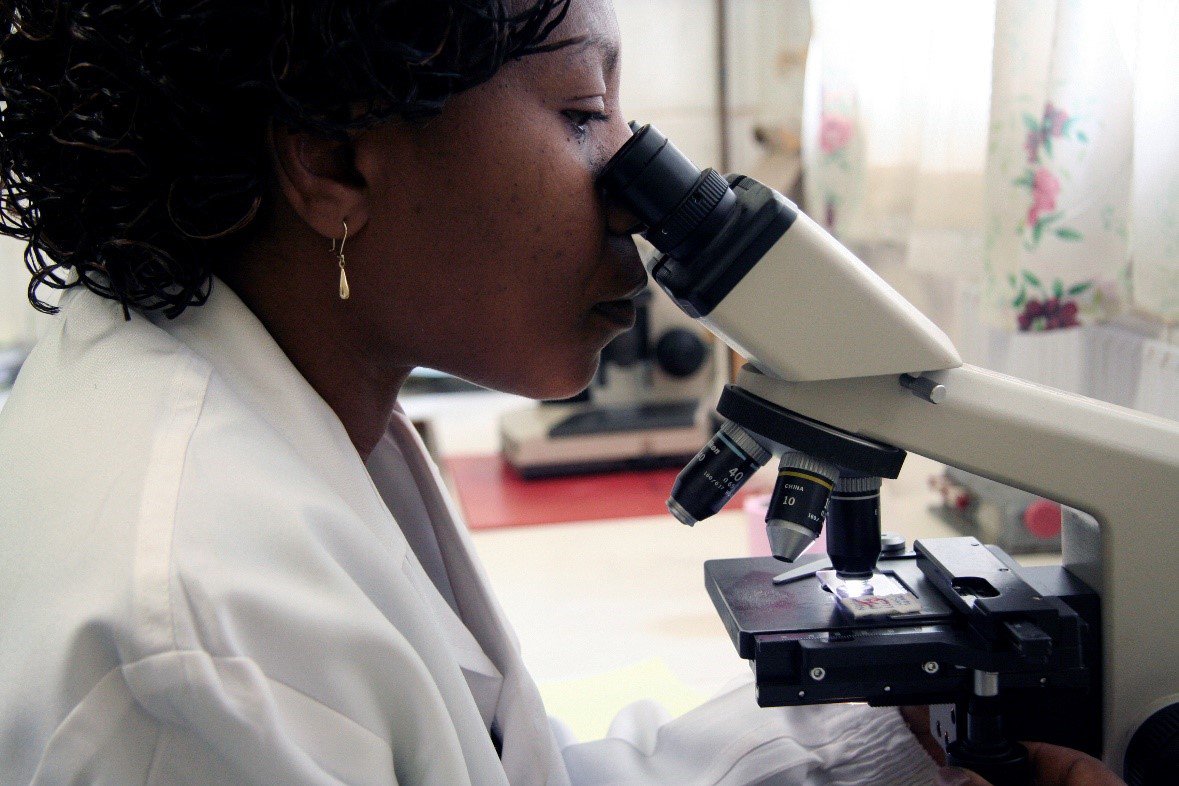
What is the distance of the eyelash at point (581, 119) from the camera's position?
0.76 metres

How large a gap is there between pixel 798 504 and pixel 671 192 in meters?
0.24

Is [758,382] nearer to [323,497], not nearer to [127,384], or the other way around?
[323,497]

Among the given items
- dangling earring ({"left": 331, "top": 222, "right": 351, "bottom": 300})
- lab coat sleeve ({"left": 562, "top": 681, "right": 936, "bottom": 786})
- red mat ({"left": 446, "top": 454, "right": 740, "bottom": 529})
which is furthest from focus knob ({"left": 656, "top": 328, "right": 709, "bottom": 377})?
dangling earring ({"left": 331, "top": 222, "right": 351, "bottom": 300})

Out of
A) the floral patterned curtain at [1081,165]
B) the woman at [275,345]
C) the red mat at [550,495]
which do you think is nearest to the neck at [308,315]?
the woman at [275,345]

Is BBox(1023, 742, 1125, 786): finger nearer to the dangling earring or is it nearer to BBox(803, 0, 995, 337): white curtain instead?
the dangling earring

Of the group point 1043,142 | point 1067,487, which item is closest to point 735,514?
point 1043,142

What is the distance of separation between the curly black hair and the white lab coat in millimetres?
49

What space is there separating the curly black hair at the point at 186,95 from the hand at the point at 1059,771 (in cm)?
62

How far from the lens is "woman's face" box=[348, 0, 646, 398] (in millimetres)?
738

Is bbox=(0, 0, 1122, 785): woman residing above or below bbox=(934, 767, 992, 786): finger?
above

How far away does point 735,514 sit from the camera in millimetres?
1915

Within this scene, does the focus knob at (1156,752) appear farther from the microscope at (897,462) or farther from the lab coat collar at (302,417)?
the lab coat collar at (302,417)

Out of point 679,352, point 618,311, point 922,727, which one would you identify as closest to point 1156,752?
point 922,727

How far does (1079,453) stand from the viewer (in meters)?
0.77
